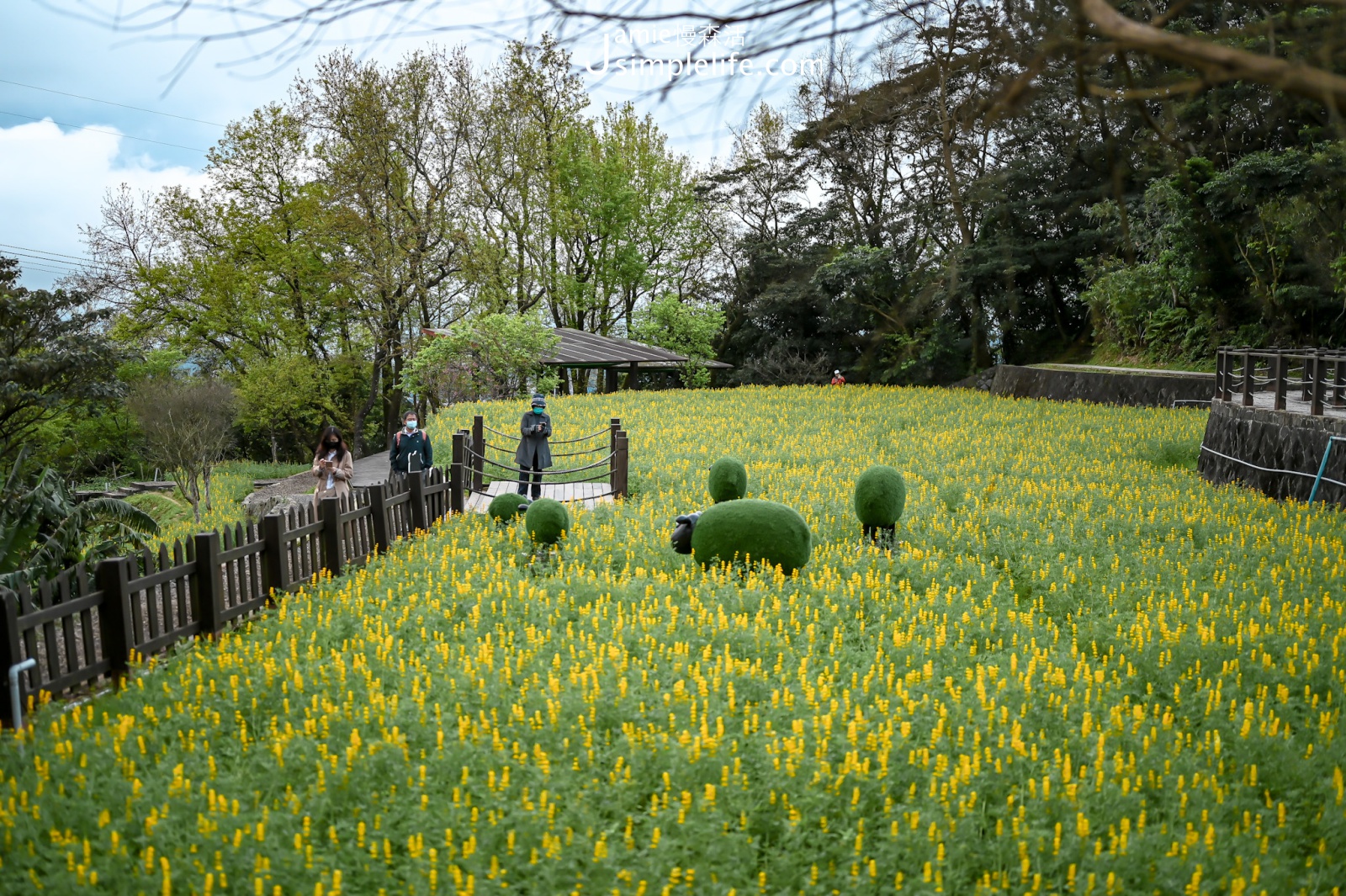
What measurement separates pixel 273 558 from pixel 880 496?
22.0 feet

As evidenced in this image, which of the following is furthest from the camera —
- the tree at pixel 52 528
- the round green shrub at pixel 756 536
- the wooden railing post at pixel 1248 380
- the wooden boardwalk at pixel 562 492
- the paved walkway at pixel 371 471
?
the paved walkway at pixel 371 471

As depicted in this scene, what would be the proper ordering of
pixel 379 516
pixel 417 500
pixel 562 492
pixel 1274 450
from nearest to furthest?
1. pixel 379 516
2. pixel 417 500
3. pixel 1274 450
4. pixel 562 492

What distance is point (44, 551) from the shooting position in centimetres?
1309

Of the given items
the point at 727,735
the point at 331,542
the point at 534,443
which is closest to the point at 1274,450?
the point at 534,443

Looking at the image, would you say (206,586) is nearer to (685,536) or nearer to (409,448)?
(685,536)

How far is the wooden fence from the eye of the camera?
610 cm

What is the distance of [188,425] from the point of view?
98.6 feet

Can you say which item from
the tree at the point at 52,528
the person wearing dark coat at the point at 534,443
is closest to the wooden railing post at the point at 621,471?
the person wearing dark coat at the point at 534,443

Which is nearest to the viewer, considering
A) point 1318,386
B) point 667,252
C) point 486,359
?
point 1318,386

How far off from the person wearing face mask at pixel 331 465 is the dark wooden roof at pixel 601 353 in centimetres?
2024

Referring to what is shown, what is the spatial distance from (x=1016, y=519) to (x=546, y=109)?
3547 centimetres

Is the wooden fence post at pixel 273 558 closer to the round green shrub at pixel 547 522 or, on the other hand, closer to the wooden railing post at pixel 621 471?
the round green shrub at pixel 547 522

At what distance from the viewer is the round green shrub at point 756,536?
31.0 ft

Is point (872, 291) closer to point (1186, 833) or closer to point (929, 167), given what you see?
point (929, 167)
